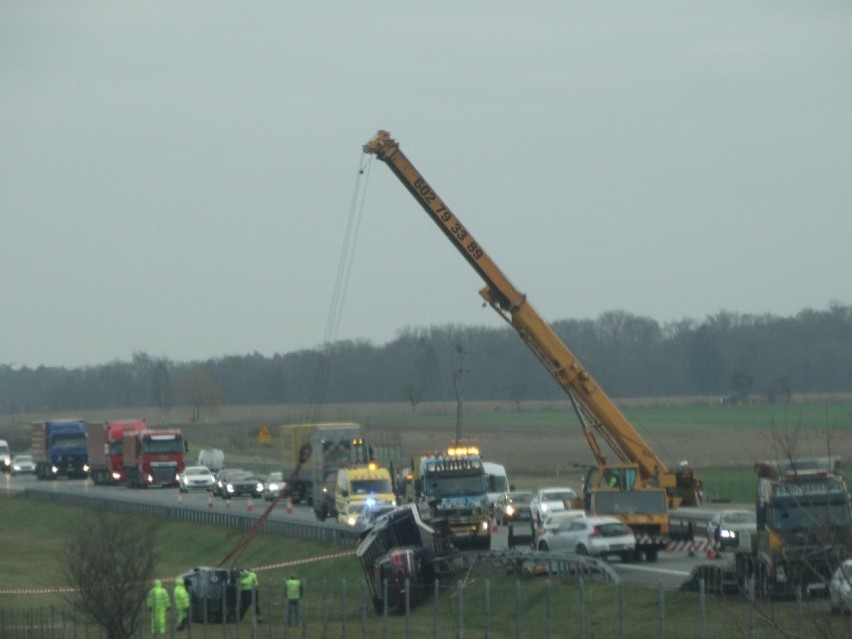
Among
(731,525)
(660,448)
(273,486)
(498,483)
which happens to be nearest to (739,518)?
(731,525)

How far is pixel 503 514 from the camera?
195 feet

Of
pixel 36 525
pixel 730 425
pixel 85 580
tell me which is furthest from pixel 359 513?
pixel 730 425

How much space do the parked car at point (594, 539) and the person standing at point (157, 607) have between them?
12.3 meters

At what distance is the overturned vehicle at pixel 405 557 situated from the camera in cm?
3681

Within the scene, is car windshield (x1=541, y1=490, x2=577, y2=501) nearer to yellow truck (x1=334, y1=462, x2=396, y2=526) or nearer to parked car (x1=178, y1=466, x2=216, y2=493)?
yellow truck (x1=334, y1=462, x2=396, y2=526)

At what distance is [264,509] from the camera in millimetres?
71250

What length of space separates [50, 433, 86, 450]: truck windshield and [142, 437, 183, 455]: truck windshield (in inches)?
713

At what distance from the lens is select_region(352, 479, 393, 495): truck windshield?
58.5 metres

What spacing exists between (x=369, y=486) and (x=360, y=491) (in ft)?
1.25

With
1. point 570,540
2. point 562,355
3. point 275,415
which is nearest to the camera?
point 570,540

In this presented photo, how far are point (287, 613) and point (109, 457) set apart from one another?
65.3 m

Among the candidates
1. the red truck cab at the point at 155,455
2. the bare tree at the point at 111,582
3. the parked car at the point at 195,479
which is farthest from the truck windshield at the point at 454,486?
the red truck cab at the point at 155,455

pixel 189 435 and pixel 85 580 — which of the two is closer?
pixel 85 580

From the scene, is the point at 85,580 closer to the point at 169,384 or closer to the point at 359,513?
the point at 359,513
